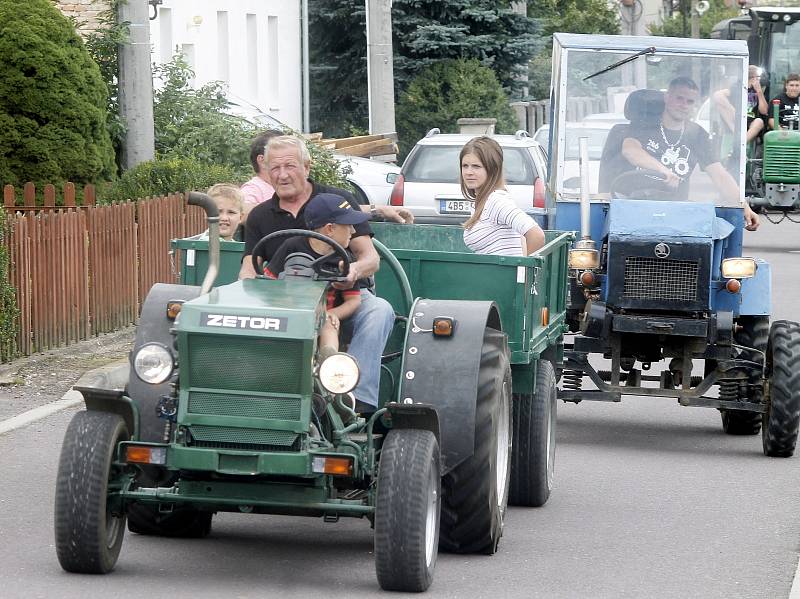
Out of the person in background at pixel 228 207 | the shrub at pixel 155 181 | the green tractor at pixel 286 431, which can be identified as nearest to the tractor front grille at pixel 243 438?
the green tractor at pixel 286 431

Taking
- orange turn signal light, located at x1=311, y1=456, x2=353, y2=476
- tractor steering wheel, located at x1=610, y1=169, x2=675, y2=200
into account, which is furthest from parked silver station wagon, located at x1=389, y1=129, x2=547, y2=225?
orange turn signal light, located at x1=311, y1=456, x2=353, y2=476

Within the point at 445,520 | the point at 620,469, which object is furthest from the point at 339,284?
the point at 620,469

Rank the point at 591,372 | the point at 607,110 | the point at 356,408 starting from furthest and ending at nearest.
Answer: the point at 607,110, the point at 591,372, the point at 356,408

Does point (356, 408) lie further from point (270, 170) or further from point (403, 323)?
point (270, 170)

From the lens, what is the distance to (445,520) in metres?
7.35

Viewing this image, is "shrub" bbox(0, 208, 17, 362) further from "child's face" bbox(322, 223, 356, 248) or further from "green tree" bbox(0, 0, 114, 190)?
"child's face" bbox(322, 223, 356, 248)

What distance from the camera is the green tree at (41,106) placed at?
16766mm

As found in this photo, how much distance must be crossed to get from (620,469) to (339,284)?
137 inches

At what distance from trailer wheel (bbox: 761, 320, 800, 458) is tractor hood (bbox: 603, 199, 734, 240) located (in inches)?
30.7

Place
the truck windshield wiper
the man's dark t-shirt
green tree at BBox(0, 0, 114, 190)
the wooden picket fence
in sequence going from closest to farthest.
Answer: the man's dark t-shirt
the truck windshield wiper
the wooden picket fence
green tree at BBox(0, 0, 114, 190)

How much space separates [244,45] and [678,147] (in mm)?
25657

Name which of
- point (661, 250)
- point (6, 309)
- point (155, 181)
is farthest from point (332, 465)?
point (155, 181)

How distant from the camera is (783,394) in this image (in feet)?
33.8

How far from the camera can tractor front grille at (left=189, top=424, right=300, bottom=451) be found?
6.42m
